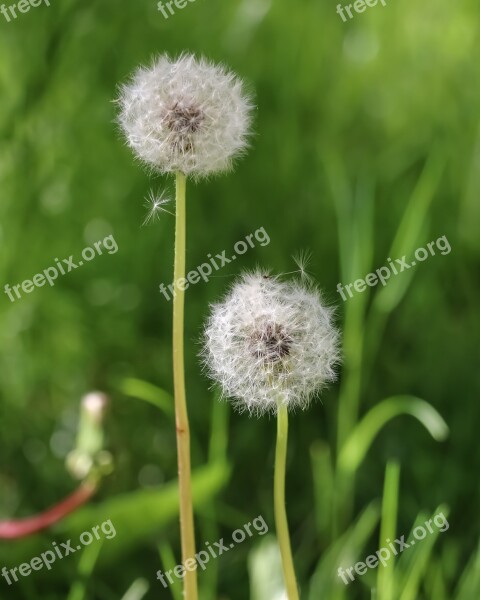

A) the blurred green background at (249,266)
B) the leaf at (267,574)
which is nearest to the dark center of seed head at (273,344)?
the leaf at (267,574)

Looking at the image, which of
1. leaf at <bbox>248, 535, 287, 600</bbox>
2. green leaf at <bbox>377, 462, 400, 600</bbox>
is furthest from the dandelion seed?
leaf at <bbox>248, 535, 287, 600</bbox>

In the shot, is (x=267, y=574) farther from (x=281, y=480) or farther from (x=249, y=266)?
(x=249, y=266)

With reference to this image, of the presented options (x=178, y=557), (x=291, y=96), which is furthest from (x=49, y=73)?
(x=178, y=557)

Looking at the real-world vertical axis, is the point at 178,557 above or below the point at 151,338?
below

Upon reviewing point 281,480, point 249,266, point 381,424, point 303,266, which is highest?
point 249,266

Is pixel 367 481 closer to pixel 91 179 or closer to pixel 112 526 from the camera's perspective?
pixel 112 526

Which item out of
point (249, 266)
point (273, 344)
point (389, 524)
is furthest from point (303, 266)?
point (249, 266)
